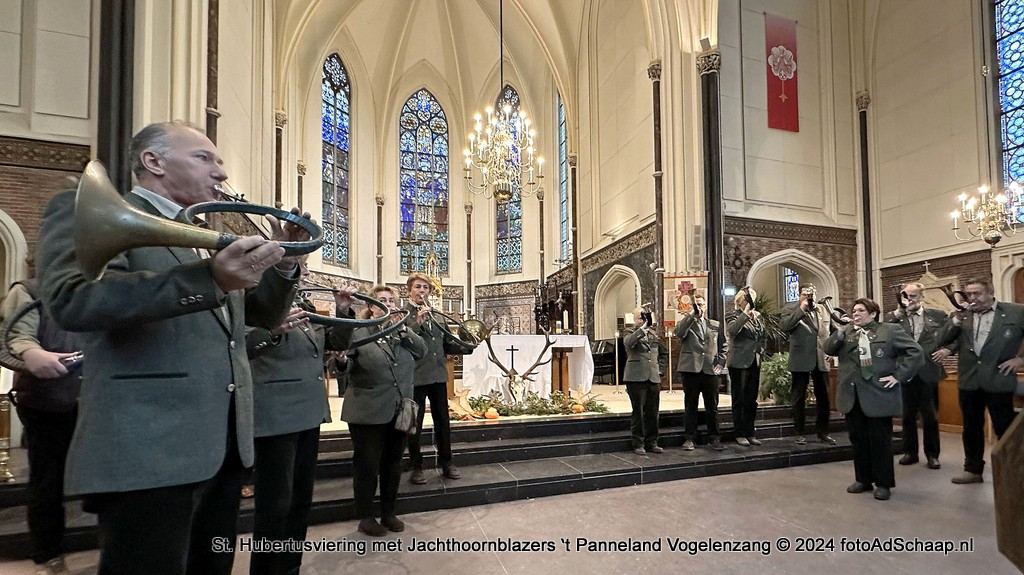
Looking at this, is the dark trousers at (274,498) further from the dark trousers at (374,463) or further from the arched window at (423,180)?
the arched window at (423,180)

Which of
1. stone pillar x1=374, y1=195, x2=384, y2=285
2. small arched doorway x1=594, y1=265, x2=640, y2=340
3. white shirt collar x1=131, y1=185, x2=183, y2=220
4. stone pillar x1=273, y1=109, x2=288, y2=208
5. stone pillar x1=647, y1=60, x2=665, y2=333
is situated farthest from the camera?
stone pillar x1=374, y1=195, x2=384, y2=285

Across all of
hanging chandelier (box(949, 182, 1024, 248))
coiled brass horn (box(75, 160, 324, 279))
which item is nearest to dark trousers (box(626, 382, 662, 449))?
coiled brass horn (box(75, 160, 324, 279))

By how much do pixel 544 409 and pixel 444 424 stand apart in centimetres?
197

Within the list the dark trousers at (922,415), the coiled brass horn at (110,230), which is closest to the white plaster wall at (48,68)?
the coiled brass horn at (110,230)

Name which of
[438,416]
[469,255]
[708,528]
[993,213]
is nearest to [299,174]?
[469,255]

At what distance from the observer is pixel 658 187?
10359 millimetres

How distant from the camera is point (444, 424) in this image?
4.62m

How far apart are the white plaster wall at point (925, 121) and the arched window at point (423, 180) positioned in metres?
12.5

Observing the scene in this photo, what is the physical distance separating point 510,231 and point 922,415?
1455 centimetres

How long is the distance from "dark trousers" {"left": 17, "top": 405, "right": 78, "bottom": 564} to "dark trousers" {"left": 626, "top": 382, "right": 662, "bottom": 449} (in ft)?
14.5

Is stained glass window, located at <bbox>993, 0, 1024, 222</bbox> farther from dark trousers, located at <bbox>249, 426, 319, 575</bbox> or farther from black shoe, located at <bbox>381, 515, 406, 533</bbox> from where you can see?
dark trousers, located at <bbox>249, 426, 319, 575</bbox>

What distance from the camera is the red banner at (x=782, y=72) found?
11078 millimetres

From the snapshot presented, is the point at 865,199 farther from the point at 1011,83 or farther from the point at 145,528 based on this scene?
the point at 145,528

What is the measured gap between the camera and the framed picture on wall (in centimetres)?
962
